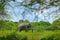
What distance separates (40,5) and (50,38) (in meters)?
1.25

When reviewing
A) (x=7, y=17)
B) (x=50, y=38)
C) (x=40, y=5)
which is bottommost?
(x=50, y=38)

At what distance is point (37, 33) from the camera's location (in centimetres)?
387

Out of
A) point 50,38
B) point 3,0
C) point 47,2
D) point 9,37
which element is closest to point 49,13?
point 47,2

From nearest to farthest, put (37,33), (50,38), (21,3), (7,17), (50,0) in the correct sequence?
(50,0)
(21,3)
(7,17)
(50,38)
(37,33)

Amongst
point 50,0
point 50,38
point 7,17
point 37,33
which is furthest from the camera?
point 37,33

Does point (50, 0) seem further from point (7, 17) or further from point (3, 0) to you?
point (7, 17)

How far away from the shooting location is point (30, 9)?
247 centimetres

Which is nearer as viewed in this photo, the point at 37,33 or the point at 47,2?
the point at 47,2

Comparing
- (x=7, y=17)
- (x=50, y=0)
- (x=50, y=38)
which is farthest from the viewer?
(x=50, y=38)

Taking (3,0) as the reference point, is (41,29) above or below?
below

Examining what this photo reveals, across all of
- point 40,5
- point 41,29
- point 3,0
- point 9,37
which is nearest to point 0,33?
point 9,37

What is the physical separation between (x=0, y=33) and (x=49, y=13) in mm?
1421

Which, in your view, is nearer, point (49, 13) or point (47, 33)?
point (49, 13)

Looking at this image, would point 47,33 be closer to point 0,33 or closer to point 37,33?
point 37,33
